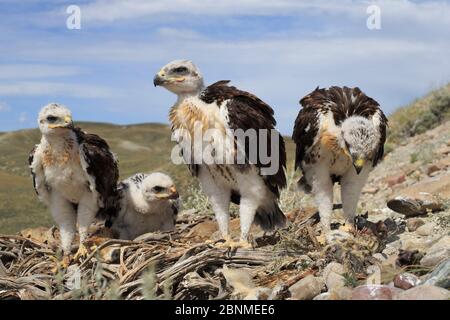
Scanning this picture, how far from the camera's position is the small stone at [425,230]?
1004 centimetres

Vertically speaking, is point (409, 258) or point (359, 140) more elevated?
point (359, 140)

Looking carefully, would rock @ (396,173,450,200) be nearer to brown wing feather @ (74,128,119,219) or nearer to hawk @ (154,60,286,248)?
hawk @ (154,60,286,248)

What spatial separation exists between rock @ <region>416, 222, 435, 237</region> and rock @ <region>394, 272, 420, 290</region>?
283 cm

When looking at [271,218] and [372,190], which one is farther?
[372,190]

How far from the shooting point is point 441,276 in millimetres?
7066

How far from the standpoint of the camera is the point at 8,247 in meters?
10.2

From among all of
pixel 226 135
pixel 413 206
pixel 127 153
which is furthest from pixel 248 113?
pixel 127 153

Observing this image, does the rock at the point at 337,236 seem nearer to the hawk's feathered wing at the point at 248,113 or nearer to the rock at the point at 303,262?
the rock at the point at 303,262

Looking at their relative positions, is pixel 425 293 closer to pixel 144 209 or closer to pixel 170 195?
pixel 170 195

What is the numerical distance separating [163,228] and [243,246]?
2.46 m

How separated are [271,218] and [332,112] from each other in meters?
1.53

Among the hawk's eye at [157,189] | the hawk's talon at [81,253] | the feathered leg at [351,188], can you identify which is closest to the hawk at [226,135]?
the feathered leg at [351,188]

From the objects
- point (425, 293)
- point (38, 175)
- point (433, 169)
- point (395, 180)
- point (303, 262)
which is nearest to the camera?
point (425, 293)

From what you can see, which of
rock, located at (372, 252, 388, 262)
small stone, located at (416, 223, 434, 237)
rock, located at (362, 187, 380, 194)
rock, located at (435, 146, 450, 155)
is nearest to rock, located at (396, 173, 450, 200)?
small stone, located at (416, 223, 434, 237)
